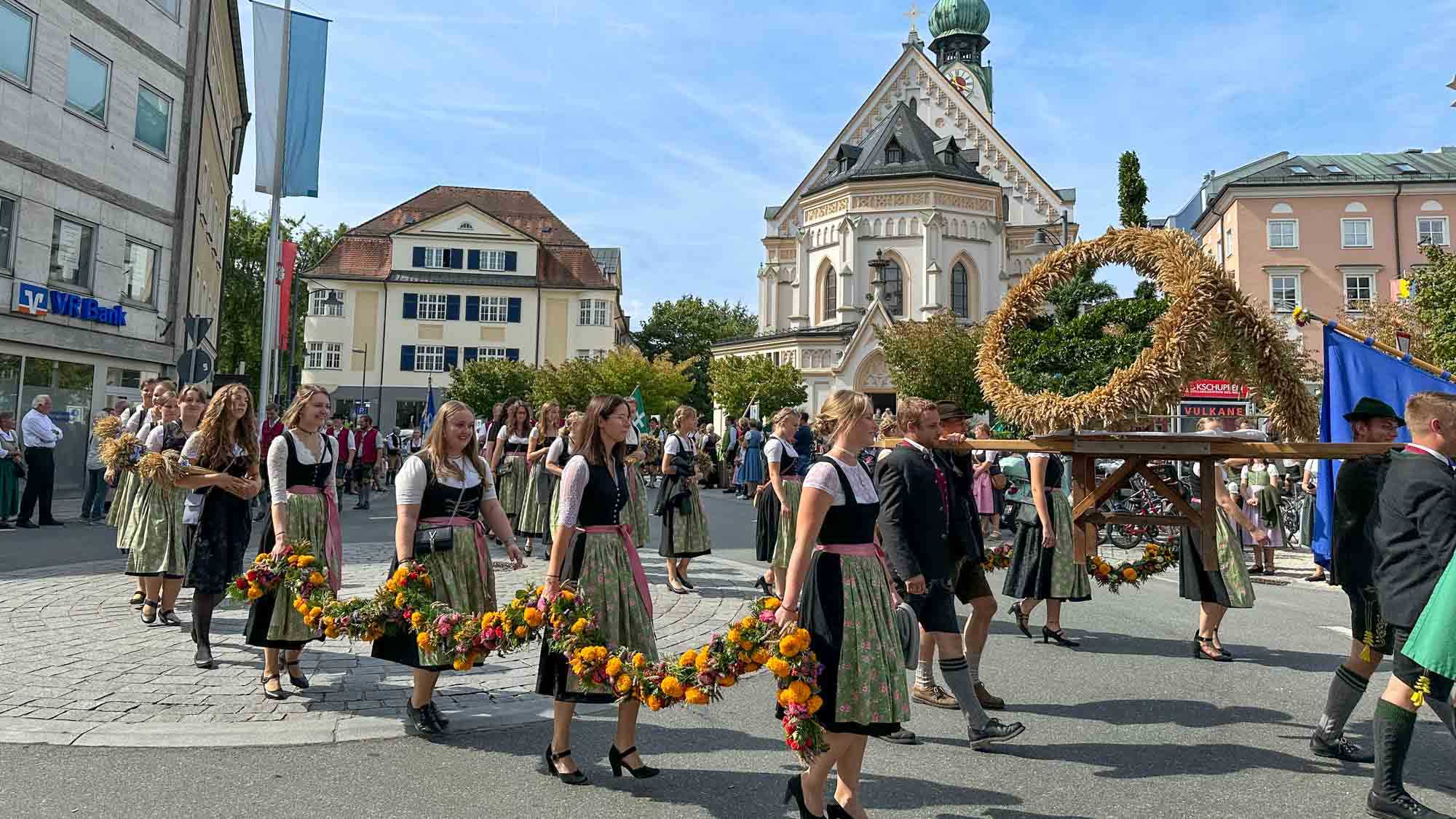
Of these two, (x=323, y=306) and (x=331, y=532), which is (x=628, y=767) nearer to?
(x=331, y=532)

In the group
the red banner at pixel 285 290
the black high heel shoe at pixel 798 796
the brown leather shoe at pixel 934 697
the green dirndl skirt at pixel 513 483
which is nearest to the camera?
the black high heel shoe at pixel 798 796

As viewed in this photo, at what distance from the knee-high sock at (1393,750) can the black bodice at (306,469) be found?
6.16 m

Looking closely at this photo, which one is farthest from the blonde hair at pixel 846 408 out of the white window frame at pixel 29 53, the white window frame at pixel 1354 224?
the white window frame at pixel 1354 224

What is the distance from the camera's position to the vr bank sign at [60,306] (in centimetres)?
1852

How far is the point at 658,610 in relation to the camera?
9.02 metres

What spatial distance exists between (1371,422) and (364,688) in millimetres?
6342

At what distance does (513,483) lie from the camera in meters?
13.5

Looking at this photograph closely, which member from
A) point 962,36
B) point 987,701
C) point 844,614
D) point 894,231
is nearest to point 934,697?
point 987,701

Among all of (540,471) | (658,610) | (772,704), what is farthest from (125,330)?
(772,704)

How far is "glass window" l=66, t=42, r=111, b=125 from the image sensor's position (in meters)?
19.8

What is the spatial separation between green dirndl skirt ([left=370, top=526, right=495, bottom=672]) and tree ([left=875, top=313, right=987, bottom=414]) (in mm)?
29414

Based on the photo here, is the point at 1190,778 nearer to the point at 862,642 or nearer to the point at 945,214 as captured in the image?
the point at 862,642

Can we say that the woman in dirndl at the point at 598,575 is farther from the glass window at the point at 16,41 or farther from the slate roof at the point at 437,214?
the slate roof at the point at 437,214

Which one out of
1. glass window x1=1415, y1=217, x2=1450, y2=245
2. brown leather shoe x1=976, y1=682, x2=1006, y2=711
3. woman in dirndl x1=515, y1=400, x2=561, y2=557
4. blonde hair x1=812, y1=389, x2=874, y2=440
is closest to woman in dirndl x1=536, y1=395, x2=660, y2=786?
blonde hair x1=812, y1=389, x2=874, y2=440
